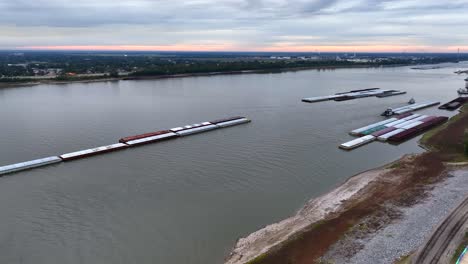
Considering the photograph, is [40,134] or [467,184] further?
[40,134]

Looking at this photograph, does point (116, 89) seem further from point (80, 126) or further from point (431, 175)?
point (431, 175)

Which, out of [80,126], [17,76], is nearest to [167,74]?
[17,76]

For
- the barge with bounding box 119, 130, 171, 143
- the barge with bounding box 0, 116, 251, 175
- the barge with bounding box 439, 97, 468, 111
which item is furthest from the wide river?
the barge with bounding box 439, 97, 468, 111

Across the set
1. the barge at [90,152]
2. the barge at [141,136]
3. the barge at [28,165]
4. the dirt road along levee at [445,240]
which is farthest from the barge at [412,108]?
the barge at [28,165]

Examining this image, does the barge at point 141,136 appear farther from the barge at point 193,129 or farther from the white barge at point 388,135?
the white barge at point 388,135

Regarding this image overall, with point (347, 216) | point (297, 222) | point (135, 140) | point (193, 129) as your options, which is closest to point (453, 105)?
point (193, 129)

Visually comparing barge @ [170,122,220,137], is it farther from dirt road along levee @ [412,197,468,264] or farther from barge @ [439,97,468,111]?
barge @ [439,97,468,111]
